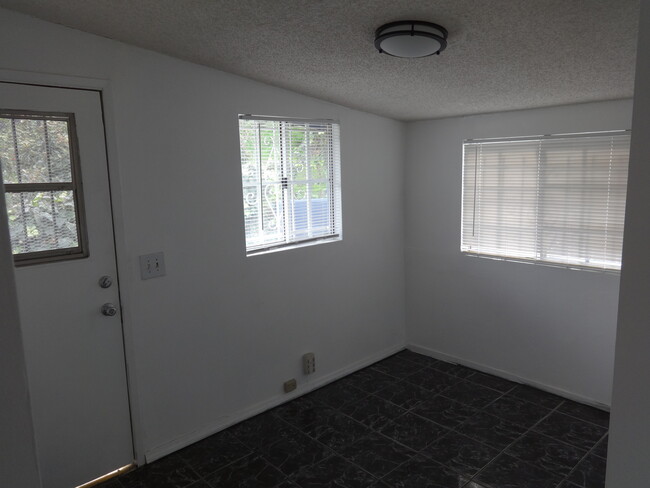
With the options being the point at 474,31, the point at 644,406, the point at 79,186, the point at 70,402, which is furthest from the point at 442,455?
the point at 79,186

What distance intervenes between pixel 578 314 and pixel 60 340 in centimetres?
311

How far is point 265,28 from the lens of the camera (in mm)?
2014

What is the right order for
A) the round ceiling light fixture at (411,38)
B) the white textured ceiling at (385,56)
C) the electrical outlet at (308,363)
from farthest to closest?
the electrical outlet at (308,363) < the round ceiling light fixture at (411,38) < the white textured ceiling at (385,56)

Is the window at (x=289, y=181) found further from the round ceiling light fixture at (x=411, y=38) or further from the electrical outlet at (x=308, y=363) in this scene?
the round ceiling light fixture at (x=411, y=38)

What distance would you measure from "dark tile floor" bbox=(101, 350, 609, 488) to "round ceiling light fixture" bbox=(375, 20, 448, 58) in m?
2.11

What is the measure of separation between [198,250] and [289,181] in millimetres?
842

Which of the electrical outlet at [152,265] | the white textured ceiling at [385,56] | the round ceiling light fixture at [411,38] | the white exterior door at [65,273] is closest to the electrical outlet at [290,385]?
the white exterior door at [65,273]

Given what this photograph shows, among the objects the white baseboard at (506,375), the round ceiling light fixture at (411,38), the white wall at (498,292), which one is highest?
the round ceiling light fixture at (411,38)

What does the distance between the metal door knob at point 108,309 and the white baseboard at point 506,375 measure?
8.64 feet

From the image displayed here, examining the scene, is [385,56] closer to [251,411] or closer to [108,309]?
[108,309]

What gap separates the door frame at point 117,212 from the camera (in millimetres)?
2107

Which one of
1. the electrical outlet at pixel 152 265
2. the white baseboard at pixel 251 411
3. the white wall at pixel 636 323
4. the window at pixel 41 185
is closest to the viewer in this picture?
the white wall at pixel 636 323

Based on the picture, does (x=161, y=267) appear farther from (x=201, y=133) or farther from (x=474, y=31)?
(x=474, y=31)

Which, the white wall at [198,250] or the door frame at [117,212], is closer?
the door frame at [117,212]
